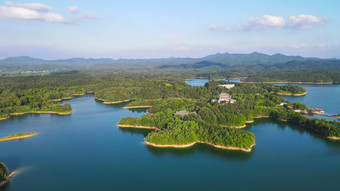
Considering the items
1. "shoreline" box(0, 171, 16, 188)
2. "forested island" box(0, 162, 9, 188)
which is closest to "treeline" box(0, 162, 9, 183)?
"forested island" box(0, 162, 9, 188)

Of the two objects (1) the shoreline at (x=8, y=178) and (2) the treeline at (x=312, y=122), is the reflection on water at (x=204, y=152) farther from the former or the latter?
(1) the shoreline at (x=8, y=178)

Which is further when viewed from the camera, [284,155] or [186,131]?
[186,131]

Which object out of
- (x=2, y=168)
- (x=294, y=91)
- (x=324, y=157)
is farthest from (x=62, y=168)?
(x=294, y=91)

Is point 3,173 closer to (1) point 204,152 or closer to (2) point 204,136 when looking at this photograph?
(1) point 204,152

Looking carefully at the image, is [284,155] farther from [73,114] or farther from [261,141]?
[73,114]

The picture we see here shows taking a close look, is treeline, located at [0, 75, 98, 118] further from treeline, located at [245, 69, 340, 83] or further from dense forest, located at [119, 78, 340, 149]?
treeline, located at [245, 69, 340, 83]

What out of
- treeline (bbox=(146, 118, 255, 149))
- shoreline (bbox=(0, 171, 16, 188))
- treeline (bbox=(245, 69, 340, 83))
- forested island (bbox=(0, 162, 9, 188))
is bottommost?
shoreline (bbox=(0, 171, 16, 188))

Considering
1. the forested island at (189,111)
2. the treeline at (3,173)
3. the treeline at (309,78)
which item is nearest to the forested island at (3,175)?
the treeline at (3,173)

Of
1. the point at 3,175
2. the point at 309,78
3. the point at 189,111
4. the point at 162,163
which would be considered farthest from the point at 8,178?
the point at 309,78
